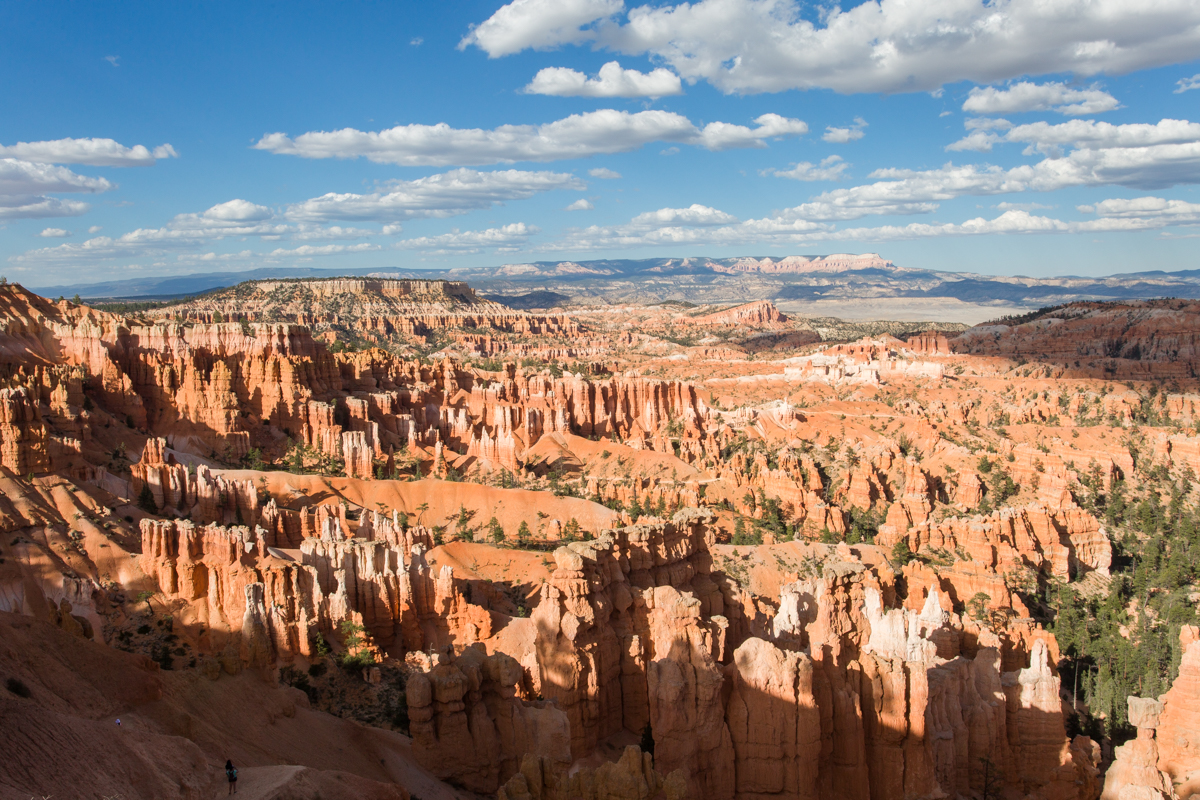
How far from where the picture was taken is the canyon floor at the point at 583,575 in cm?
1845

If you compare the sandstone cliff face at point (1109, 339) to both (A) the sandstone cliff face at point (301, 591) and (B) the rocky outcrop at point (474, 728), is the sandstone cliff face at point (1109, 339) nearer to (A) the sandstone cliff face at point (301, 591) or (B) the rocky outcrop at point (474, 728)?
(A) the sandstone cliff face at point (301, 591)

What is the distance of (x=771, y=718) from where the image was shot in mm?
18375

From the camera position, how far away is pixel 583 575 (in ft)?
74.5

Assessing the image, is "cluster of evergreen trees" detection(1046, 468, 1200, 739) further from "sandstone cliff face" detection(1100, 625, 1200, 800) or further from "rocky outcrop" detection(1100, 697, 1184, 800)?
"rocky outcrop" detection(1100, 697, 1184, 800)

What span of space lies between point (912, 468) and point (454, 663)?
46870 millimetres

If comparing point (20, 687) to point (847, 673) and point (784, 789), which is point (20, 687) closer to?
point (784, 789)

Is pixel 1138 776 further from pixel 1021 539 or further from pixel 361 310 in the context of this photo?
pixel 361 310

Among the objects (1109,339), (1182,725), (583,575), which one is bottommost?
(1182,725)

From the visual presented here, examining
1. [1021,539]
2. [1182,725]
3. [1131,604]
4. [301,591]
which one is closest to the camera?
[1182,725]

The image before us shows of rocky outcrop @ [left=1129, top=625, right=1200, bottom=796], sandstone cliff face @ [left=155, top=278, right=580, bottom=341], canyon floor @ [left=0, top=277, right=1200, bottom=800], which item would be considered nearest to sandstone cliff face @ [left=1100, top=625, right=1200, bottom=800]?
rocky outcrop @ [left=1129, top=625, right=1200, bottom=796]

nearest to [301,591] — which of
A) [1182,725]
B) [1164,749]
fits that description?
[1164,749]

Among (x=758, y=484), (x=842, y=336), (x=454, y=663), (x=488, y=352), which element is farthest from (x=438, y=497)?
(x=842, y=336)

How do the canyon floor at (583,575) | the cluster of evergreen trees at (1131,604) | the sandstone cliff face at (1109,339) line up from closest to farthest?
the canyon floor at (583,575) → the cluster of evergreen trees at (1131,604) → the sandstone cliff face at (1109,339)

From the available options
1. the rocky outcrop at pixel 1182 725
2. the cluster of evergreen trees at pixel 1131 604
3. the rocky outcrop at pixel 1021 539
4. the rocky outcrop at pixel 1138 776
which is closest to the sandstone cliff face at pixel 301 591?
the rocky outcrop at pixel 1138 776
